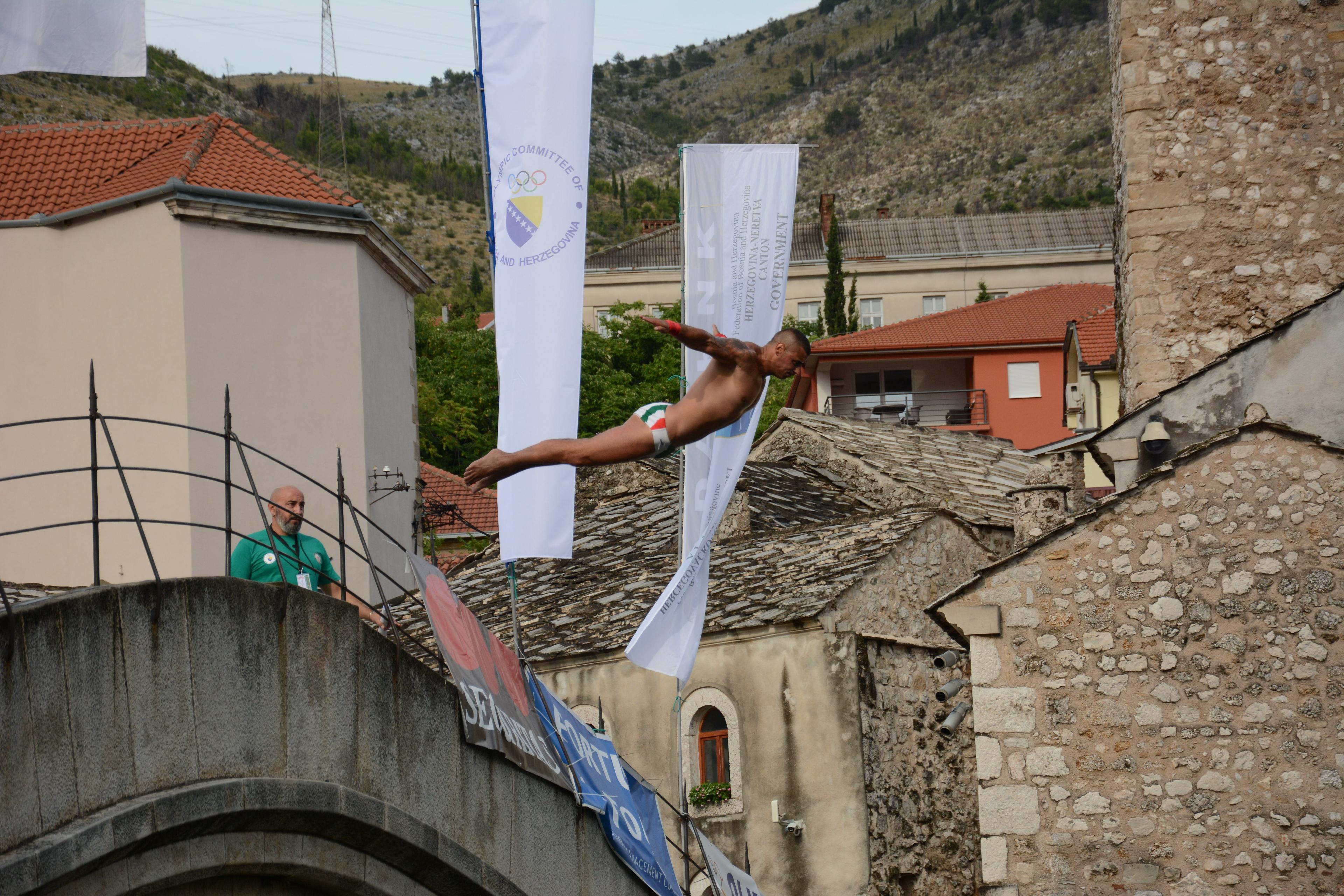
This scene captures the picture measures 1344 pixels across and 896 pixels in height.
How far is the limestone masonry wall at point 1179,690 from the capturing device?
11070 mm

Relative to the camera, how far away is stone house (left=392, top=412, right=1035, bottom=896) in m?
16.5

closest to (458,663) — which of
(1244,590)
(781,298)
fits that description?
(781,298)

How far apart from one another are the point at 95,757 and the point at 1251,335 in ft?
35.2

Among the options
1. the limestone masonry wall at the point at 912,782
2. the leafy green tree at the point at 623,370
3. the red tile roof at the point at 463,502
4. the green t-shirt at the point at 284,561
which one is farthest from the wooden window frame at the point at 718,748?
the leafy green tree at the point at 623,370

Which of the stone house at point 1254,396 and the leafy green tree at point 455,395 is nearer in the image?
the stone house at point 1254,396

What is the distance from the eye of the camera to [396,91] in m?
150

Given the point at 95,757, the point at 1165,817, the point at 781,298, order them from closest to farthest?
the point at 95,757
the point at 781,298
the point at 1165,817

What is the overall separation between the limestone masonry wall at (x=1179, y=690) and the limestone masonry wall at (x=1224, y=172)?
93.2 inches

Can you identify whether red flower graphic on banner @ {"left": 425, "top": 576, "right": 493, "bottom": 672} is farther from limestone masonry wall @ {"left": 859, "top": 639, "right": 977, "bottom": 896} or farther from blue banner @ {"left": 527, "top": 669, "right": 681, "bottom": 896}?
limestone masonry wall @ {"left": 859, "top": 639, "right": 977, "bottom": 896}

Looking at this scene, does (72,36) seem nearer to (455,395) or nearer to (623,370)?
(455,395)

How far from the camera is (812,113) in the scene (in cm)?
13850

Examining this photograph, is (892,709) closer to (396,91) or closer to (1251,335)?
(1251,335)

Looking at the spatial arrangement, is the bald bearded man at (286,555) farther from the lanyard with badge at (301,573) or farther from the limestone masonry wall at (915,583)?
the limestone masonry wall at (915,583)

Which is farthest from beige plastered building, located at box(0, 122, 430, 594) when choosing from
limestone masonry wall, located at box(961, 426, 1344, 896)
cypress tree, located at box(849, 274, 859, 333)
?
cypress tree, located at box(849, 274, 859, 333)
